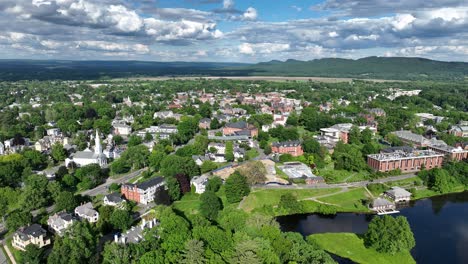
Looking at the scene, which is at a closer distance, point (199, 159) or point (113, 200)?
point (113, 200)

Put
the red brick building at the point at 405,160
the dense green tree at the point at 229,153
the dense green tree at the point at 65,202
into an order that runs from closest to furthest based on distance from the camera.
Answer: the dense green tree at the point at 65,202, the red brick building at the point at 405,160, the dense green tree at the point at 229,153

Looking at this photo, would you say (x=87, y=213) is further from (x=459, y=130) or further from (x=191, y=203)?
(x=459, y=130)

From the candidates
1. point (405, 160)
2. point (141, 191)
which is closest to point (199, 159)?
point (141, 191)

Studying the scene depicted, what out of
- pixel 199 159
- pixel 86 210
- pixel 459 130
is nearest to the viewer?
pixel 86 210

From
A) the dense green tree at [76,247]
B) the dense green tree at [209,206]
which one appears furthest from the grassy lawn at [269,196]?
the dense green tree at [76,247]

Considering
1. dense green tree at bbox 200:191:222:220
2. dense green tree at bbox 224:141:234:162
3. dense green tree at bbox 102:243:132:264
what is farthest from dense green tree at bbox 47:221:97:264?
dense green tree at bbox 224:141:234:162

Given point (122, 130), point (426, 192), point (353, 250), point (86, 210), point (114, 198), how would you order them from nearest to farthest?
point (353, 250) < point (86, 210) < point (114, 198) < point (426, 192) < point (122, 130)

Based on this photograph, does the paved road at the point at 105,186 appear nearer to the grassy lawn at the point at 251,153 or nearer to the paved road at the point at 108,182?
the paved road at the point at 108,182
